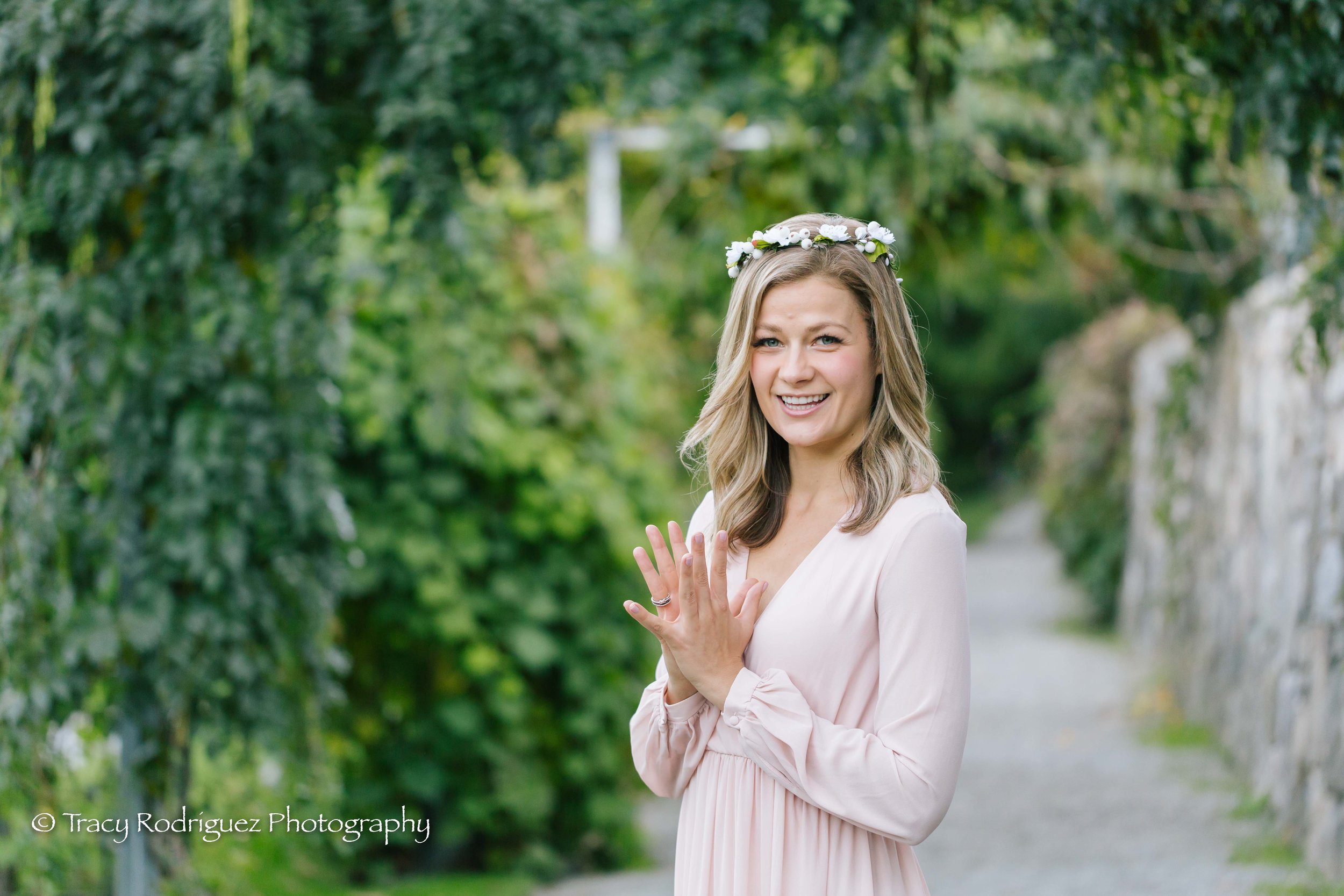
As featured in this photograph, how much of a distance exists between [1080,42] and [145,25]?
2.25m

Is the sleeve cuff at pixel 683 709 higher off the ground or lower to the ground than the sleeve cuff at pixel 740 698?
lower

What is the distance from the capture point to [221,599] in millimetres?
3504

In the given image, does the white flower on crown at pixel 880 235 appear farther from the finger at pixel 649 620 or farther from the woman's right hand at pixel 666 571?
the finger at pixel 649 620

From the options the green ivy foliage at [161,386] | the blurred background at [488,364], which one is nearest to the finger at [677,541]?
the blurred background at [488,364]

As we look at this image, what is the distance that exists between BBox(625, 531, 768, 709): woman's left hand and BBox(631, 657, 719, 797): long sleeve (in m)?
0.11

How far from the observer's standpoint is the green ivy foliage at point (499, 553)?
4688mm

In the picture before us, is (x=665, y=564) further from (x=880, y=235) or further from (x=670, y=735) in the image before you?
(x=880, y=235)

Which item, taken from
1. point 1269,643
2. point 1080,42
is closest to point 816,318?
point 1080,42

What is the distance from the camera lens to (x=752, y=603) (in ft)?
5.82

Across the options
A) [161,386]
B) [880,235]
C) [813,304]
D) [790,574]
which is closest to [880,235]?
[880,235]

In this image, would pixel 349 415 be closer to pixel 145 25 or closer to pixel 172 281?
pixel 172 281

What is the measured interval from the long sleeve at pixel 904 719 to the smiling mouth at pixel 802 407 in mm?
224

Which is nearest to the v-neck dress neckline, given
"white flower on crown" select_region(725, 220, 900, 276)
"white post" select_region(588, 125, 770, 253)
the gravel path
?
"white flower on crown" select_region(725, 220, 900, 276)

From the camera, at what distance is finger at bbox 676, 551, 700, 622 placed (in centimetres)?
170
